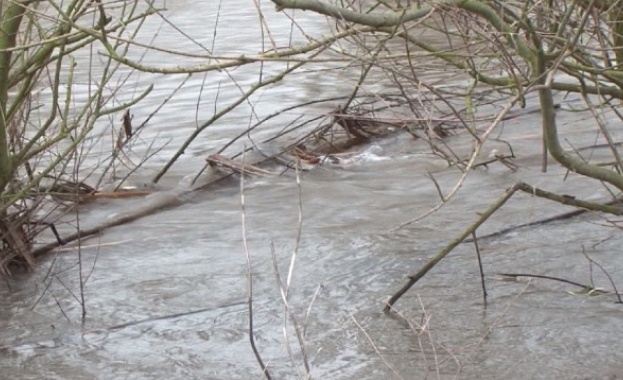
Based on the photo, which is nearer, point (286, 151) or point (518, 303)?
point (518, 303)

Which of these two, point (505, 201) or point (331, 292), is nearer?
point (505, 201)

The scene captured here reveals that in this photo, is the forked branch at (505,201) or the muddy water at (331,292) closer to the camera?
the forked branch at (505,201)

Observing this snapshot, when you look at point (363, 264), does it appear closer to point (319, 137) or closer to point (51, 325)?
point (51, 325)

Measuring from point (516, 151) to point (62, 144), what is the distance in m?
3.50

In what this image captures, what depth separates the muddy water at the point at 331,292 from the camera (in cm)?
486

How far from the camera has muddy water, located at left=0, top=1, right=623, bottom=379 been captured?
4.86 meters

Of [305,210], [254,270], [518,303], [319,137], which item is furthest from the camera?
[319,137]

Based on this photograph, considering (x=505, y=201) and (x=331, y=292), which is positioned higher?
(x=505, y=201)

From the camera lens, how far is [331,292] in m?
5.68

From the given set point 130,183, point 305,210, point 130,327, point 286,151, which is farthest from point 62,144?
point 130,327

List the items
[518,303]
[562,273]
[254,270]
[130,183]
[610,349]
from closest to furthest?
[610,349], [518,303], [562,273], [254,270], [130,183]

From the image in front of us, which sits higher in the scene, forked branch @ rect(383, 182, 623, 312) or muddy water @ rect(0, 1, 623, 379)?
forked branch @ rect(383, 182, 623, 312)

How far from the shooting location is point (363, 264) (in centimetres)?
610

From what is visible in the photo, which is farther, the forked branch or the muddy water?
the muddy water
